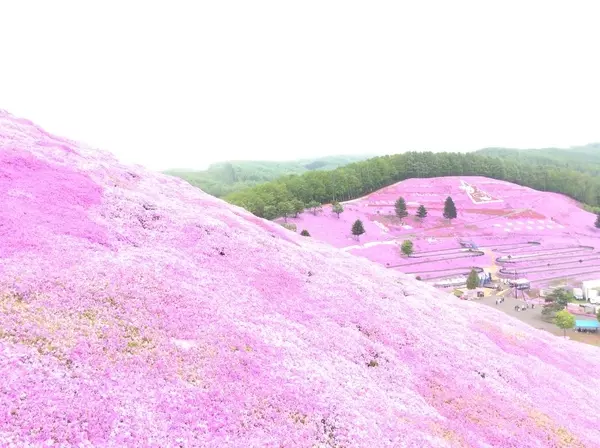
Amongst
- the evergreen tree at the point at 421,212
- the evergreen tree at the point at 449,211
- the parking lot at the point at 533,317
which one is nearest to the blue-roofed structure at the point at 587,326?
the parking lot at the point at 533,317

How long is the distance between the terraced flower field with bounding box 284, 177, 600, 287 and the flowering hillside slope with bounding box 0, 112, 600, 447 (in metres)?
70.4

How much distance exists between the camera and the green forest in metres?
143

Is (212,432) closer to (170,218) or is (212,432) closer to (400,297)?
(170,218)

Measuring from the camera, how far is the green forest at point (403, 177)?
143 meters

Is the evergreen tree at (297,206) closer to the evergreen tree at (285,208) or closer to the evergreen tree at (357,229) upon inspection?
the evergreen tree at (285,208)

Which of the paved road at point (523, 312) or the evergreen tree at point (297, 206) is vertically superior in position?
the evergreen tree at point (297, 206)

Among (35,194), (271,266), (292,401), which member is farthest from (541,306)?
(35,194)

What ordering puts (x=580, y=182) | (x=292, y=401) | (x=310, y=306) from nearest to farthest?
(x=292, y=401), (x=310, y=306), (x=580, y=182)

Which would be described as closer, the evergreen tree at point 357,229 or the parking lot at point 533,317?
the parking lot at point 533,317

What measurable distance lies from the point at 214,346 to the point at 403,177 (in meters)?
172

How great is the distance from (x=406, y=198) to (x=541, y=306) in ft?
237

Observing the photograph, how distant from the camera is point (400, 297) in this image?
93.2 ft

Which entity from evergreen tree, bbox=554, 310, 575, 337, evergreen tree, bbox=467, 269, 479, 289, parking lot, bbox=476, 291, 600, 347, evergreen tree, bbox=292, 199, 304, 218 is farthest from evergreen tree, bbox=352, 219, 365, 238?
evergreen tree, bbox=554, 310, 575, 337

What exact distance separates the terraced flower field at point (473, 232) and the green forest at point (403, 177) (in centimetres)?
1201
